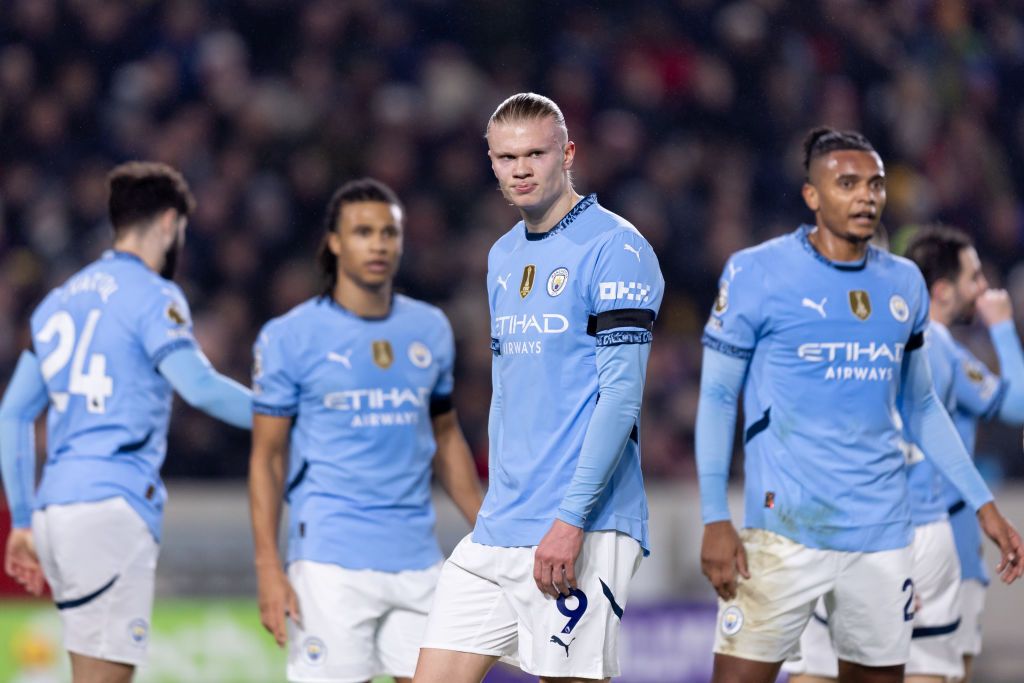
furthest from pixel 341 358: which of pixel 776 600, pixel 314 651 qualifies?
pixel 776 600

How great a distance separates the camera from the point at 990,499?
5.43m

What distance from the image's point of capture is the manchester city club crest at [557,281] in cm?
445

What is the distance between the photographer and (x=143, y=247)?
20.4ft

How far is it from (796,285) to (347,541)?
6.21ft

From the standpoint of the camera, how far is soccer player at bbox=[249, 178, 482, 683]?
570 cm

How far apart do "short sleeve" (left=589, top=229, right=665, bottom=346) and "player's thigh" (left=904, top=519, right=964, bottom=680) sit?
2.40m

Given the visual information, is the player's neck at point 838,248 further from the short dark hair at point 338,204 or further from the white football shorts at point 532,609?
the short dark hair at point 338,204

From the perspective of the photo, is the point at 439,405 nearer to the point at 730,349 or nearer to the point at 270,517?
the point at 270,517

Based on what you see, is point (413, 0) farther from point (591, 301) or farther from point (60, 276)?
point (591, 301)

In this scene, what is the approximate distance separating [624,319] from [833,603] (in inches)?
A: 63.8

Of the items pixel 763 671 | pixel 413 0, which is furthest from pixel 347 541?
pixel 413 0

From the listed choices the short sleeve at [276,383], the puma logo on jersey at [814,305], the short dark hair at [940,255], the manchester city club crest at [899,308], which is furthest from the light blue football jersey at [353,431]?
the short dark hair at [940,255]

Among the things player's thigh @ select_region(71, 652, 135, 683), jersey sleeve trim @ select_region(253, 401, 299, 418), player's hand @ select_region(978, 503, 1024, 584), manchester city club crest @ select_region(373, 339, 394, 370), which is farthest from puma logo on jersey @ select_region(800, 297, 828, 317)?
player's thigh @ select_region(71, 652, 135, 683)

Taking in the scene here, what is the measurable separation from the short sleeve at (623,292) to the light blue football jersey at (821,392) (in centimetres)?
110
